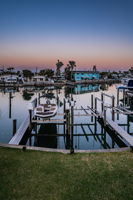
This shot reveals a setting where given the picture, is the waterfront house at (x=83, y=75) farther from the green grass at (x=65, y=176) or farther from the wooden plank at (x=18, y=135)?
the green grass at (x=65, y=176)

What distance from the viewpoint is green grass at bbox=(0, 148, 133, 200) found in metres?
4.82

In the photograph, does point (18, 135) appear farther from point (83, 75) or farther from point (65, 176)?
point (83, 75)

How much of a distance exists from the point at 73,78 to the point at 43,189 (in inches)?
3895

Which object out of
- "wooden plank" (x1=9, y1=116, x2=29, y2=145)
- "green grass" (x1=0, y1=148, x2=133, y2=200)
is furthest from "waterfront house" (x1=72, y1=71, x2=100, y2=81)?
"green grass" (x1=0, y1=148, x2=133, y2=200)

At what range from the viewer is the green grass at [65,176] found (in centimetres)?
482

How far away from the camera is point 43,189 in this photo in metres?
5.06

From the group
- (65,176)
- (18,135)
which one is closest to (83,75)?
(18,135)

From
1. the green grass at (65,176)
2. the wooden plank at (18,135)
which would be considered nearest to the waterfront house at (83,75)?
the wooden plank at (18,135)

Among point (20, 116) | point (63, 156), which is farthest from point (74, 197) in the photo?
point (20, 116)

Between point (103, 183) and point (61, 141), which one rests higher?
point (103, 183)

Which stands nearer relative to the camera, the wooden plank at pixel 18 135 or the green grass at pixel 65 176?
the green grass at pixel 65 176

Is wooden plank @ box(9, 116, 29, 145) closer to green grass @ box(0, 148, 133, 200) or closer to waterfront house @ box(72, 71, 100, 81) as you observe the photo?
green grass @ box(0, 148, 133, 200)

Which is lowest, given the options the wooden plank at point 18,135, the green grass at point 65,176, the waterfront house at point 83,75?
the wooden plank at point 18,135

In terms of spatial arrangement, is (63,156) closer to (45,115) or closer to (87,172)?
(87,172)
